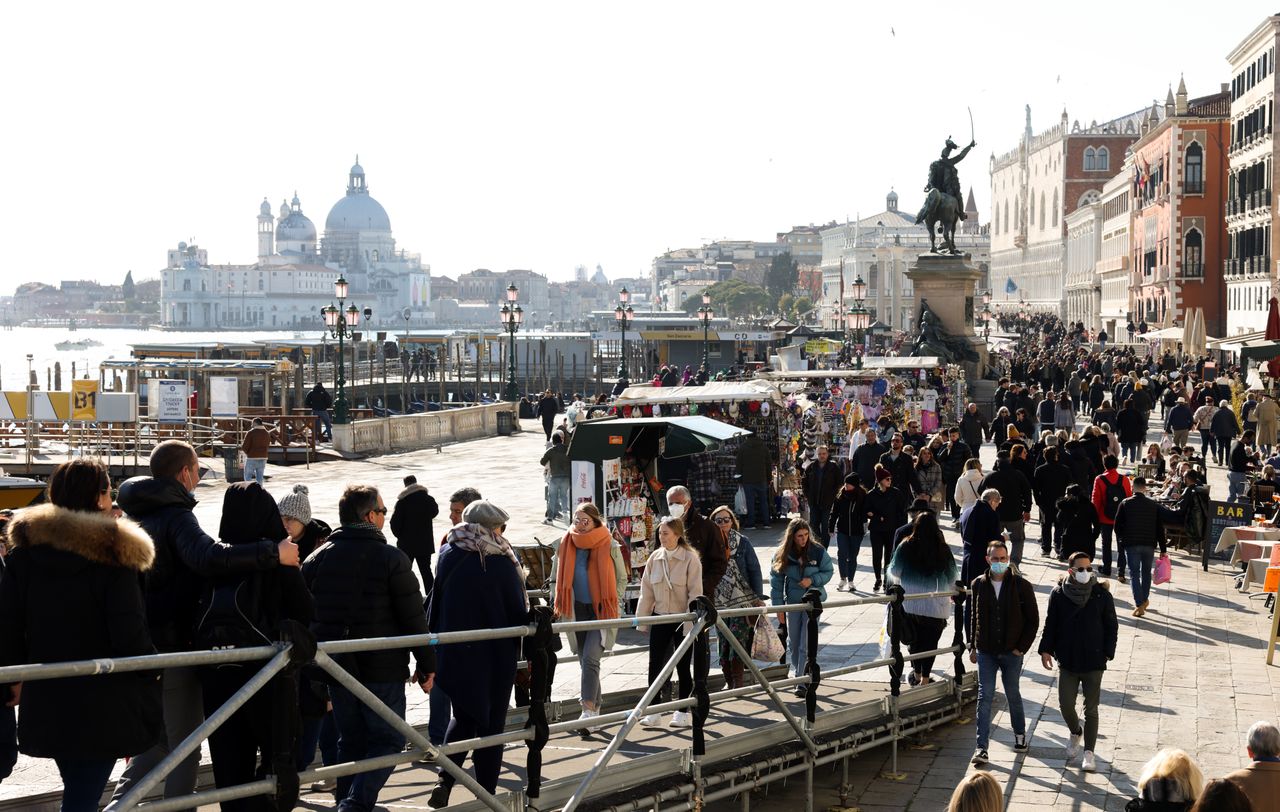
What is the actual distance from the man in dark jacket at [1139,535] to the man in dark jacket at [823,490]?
3.64 metres

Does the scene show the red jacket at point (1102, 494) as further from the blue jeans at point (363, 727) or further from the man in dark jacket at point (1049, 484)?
the blue jeans at point (363, 727)

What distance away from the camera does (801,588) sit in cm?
1160

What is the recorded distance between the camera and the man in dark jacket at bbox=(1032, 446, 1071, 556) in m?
17.8

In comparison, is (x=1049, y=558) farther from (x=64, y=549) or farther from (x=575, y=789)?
(x=64, y=549)

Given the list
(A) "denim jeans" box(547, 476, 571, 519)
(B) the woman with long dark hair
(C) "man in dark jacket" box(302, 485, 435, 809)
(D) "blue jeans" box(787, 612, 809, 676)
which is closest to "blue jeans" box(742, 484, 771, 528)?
(A) "denim jeans" box(547, 476, 571, 519)

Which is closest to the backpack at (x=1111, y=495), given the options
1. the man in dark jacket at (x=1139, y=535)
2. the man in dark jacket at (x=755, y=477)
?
the man in dark jacket at (x=1139, y=535)

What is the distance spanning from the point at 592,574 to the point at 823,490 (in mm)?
8306

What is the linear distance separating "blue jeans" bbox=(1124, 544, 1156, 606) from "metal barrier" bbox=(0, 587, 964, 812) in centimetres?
484

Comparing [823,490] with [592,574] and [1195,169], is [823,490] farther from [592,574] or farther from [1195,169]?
[1195,169]

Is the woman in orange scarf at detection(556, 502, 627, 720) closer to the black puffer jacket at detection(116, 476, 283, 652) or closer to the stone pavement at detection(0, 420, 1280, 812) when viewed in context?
the stone pavement at detection(0, 420, 1280, 812)

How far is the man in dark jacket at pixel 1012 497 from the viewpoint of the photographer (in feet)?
53.4

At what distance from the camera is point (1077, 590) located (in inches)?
387

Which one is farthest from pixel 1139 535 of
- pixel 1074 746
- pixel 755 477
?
pixel 755 477

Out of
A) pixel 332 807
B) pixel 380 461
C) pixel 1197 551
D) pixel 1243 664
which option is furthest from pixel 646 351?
pixel 332 807
